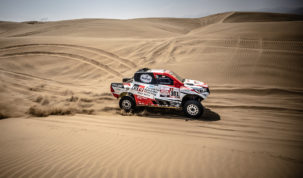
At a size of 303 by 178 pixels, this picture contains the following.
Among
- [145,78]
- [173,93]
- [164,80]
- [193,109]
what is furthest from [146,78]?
[193,109]

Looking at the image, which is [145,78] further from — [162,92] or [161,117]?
[161,117]

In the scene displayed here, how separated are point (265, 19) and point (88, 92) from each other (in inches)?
1804

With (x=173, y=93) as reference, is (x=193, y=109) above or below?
below

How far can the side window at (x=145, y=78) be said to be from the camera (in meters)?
6.58

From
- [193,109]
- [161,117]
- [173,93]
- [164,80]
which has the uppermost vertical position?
[164,80]

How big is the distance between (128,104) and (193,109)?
8.41ft

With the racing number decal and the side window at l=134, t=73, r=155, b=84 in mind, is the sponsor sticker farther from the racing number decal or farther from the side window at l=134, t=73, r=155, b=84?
the racing number decal

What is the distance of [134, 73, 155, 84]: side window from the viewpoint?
6.58 metres

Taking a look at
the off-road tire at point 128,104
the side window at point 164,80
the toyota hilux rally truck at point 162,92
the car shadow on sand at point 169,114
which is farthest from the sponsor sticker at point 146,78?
the car shadow on sand at point 169,114

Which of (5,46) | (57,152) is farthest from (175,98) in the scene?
(5,46)

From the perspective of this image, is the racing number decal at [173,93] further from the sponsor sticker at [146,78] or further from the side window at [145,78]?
the sponsor sticker at [146,78]

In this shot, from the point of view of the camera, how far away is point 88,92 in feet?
30.6

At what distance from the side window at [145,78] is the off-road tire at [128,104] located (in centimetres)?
83

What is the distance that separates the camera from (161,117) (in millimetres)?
6582
